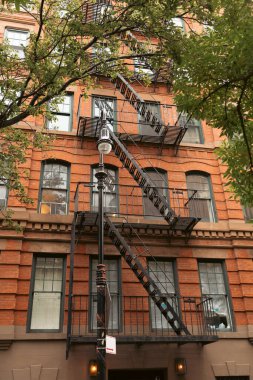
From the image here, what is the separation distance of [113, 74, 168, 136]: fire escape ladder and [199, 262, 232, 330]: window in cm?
547

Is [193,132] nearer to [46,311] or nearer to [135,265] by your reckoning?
[135,265]

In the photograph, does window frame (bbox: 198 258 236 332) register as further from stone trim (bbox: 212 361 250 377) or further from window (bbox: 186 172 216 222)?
window (bbox: 186 172 216 222)

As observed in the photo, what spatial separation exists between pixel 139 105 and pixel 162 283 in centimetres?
696

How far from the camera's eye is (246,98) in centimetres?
876

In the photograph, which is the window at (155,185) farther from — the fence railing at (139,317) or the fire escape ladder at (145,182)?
the fence railing at (139,317)

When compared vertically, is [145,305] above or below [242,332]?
above

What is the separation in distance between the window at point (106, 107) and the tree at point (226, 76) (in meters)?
6.51

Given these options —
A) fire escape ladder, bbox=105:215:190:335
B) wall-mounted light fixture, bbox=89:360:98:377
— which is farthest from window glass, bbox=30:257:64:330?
fire escape ladder, bbox=105:215:190:335

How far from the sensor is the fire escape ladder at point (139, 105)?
14593 millimetres

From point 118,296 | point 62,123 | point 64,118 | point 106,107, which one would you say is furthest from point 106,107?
point 118,296

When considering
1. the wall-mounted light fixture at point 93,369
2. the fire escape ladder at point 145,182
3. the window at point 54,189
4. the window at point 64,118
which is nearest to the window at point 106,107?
the window at point 64,118

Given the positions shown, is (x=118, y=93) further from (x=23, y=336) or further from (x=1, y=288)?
(x=23, y=336)

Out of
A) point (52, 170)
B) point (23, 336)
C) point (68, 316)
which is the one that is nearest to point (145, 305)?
point (68, 316)

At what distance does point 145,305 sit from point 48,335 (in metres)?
3.19
